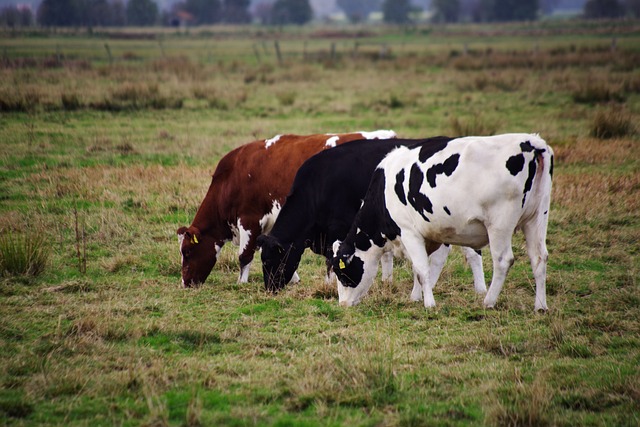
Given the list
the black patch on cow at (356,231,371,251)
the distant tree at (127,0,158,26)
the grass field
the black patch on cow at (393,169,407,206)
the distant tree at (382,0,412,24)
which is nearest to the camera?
the grass field

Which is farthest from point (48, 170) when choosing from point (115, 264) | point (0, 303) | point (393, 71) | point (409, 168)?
point (393, 71)

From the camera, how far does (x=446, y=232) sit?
7.34 m

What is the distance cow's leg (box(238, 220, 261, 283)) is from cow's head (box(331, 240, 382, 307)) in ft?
4.55

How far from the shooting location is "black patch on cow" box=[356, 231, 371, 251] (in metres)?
8.06

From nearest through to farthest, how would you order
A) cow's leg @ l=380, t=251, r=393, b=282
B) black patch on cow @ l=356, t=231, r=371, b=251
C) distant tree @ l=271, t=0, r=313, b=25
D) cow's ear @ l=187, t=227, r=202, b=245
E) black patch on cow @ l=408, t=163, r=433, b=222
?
1. black patch on cow @ l=408, t=163, r=433, b=222
2. black patch on cow @ l=356, t=231, r=371, b=251
3. cow's leg @ l=380, t=251, r=393, b=282
4. cow's ear @ l=187, t=227, r=202, b=245
5. distant tree @ l=271, t=0, r=313, b=25

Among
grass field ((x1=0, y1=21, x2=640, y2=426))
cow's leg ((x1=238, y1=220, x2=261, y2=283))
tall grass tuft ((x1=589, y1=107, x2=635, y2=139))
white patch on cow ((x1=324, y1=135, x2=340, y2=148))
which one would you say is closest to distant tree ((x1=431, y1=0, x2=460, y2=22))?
grass field ((x1=0, y1=21, x2=640, y2=426))

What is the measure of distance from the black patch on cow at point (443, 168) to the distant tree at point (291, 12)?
120 meters

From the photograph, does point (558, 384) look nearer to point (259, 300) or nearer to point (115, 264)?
point (259, 300)

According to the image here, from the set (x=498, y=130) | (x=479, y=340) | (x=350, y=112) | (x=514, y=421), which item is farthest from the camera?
(x=350, y=112)

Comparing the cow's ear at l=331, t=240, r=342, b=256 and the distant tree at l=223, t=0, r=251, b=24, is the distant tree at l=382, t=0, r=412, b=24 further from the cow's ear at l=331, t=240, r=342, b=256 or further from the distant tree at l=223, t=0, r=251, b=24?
the cow's ear at l=331, t=240, r=342, b=256

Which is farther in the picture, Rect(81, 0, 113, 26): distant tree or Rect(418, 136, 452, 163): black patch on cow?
Rect(81, 0, 113, 26): distant tree

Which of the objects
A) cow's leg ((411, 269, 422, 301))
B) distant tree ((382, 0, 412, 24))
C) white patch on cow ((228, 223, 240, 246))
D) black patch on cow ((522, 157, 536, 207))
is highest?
black patch on cow ((522, 157, 536, 207))

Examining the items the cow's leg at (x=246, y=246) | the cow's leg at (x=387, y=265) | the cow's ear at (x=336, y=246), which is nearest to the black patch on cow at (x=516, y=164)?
the cow's ear at (x=336, y=246)

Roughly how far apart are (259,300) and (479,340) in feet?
8.27
